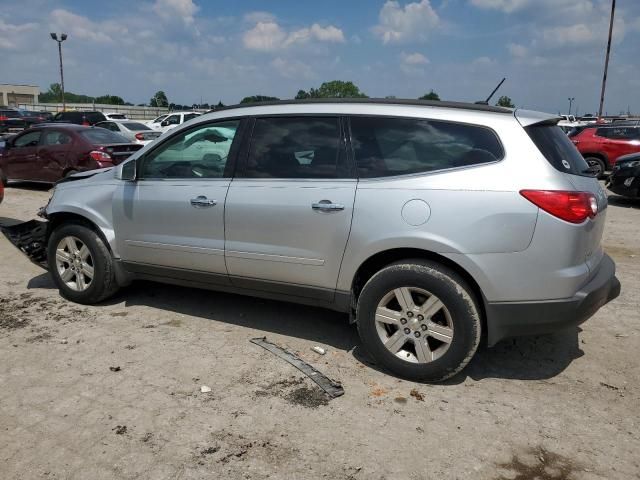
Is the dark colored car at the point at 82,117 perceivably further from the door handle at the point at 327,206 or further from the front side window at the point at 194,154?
the door handle at the point at 327,206

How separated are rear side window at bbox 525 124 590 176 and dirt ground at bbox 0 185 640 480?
1.43 meters

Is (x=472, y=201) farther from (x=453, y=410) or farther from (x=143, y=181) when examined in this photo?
(x=143, y=181)

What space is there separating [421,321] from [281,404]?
40.4 inches

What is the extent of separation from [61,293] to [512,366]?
4.04m

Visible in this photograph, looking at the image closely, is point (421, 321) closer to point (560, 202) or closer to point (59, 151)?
point (560, 202)

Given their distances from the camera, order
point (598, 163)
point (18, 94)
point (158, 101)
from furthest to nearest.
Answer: point (18, 94) → point (158, 101) → point (598, 163)

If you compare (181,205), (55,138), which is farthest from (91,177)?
(55,138)

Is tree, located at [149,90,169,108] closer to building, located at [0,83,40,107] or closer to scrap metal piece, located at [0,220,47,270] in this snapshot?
building, located at [0,83,40,107]

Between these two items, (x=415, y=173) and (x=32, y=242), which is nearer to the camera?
(x=415, y=173)

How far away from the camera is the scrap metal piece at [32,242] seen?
18.2 feet

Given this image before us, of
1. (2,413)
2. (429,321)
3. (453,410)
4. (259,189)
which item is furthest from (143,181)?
(453,410)

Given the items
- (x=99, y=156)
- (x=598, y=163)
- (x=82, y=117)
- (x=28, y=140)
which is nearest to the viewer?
(x=99, y=156)

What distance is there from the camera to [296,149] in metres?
4.06

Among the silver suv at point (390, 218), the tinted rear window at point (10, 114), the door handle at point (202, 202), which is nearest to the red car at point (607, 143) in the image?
the silver suv at point (390, 218)
